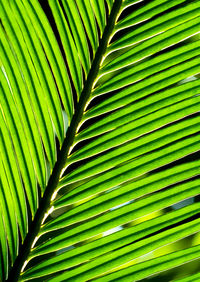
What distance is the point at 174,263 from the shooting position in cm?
73

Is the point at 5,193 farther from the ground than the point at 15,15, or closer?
closer

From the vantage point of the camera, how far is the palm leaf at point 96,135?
770 millimetres

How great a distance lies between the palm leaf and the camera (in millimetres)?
770

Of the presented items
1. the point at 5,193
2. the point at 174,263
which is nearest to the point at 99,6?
the point at 5,193

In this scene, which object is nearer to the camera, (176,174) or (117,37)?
(176,174)

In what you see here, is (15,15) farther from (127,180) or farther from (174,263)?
(174,263)

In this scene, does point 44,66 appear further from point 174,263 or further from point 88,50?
point 174,263

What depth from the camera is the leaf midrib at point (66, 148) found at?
32.4 inches

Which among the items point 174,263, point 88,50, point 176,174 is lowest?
point 174,263

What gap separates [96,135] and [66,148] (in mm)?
71

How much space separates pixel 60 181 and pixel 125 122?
18 cm

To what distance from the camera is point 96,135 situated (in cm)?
83

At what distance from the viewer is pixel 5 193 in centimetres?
83

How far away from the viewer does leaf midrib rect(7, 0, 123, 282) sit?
82cm
